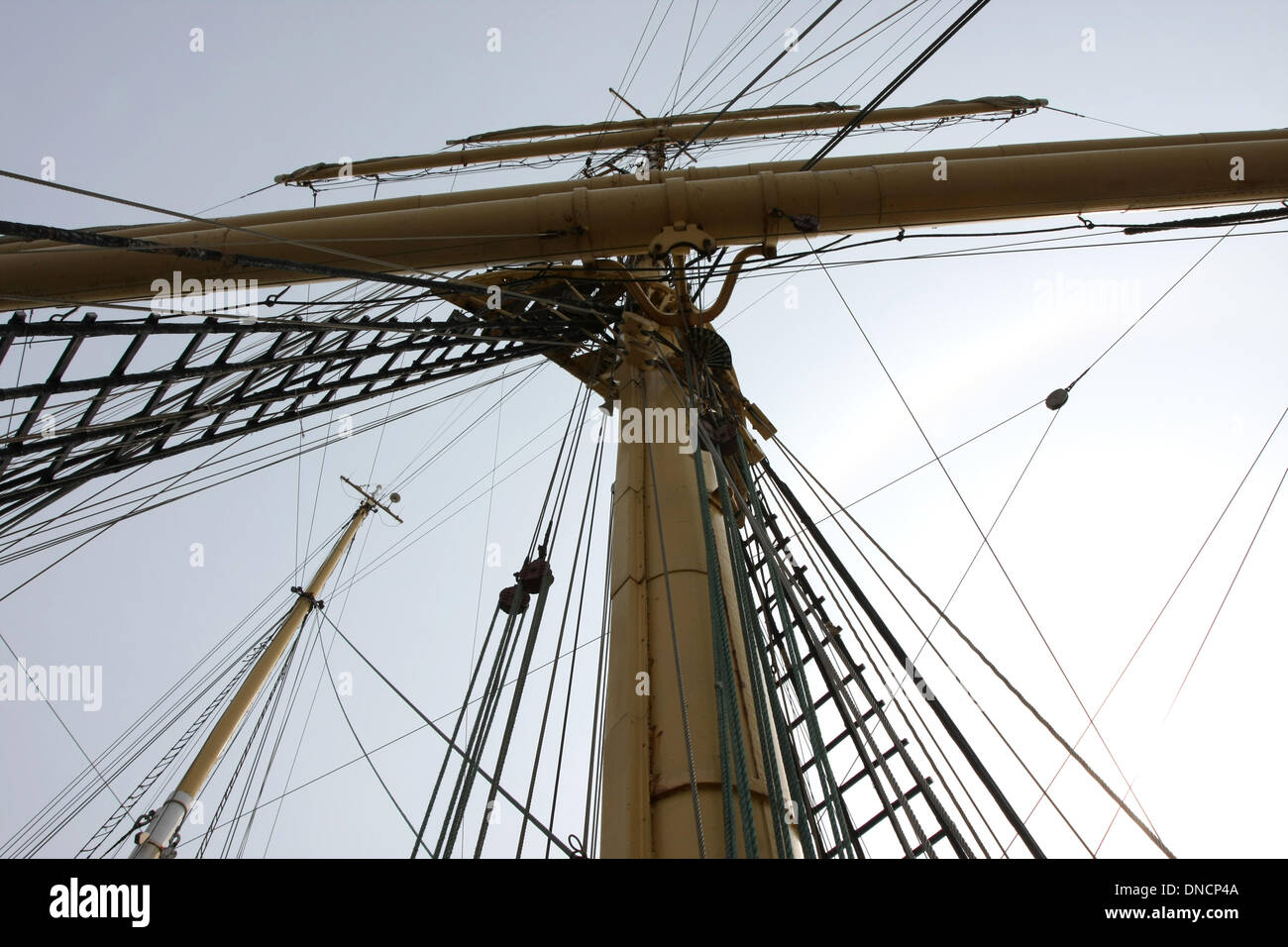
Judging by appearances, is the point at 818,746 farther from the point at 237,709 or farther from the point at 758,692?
the point at 237,709

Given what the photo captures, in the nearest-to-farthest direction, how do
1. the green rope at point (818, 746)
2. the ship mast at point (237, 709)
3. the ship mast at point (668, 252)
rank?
the green rope at point (818, 746) → the ship mast at point (668, 252) → the ship mast at point (237, 709)

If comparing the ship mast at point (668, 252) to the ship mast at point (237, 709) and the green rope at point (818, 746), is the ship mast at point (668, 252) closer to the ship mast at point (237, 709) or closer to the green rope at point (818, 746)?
the green rope at point (818, 746)

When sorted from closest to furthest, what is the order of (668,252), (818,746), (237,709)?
(818,746) < (668,252) < (237,709)

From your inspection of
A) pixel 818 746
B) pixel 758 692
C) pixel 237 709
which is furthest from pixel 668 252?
pixel 237 709

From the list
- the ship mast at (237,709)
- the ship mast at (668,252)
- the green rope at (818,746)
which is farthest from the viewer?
the ship mast at (237,709)

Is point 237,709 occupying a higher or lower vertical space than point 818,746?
lower

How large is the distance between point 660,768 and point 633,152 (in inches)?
444

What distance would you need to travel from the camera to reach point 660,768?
3408 millimetres

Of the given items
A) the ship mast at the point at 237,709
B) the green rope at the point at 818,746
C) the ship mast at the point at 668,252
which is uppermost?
the ship mast at the point at 668,252

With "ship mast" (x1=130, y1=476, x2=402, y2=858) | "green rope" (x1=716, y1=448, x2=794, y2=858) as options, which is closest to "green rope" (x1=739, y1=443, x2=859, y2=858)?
"green rope" (x1=716, y1=448, x2=794, y2=858)

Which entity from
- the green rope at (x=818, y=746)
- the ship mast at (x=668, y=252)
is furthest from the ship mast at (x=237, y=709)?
the green rope at (x=818, y=746)

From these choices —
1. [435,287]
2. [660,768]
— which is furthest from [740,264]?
[660,768]

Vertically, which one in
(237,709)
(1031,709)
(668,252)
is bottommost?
(237,709)
